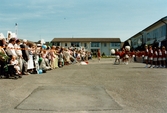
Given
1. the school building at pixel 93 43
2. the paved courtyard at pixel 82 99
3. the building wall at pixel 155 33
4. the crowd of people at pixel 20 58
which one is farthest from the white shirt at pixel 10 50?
the school building at pixel 93 43

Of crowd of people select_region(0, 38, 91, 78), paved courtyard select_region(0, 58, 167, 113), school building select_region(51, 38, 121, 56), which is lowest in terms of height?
paved courtyard select_region(0, 58, 167, 113)

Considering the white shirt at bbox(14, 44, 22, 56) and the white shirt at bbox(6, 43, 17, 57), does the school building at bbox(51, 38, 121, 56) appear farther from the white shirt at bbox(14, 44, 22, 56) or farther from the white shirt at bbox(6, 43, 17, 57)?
the white shirt at bbox(6, 43, 17, 57)

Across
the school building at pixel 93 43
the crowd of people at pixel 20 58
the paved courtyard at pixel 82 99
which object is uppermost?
the school building at pixel 93 43

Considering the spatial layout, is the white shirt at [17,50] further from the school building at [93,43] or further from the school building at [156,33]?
the school building at [93,43]

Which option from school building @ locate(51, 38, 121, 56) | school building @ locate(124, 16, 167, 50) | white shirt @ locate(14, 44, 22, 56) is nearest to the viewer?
white shirt @ locate(14, 44, 22, 56)

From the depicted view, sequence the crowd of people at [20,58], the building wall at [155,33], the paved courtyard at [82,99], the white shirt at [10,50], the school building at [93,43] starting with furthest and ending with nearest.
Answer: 1. the school building at [93,43]
2. the building wall at [155,33]
3. the white shirt at [10,50]
4. the crowd of people at [20,58]
5. the paved courtyard at [82,99]

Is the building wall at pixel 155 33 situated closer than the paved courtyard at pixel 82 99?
No

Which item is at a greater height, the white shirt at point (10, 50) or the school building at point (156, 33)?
the school building at point (156, 33)

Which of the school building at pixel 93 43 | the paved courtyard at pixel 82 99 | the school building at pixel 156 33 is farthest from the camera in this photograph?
the school building at pixel 93 43

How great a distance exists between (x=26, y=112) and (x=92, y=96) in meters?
2.37

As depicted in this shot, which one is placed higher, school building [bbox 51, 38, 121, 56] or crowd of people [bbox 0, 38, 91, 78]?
school building [bbox 51, 38, 121, 56]

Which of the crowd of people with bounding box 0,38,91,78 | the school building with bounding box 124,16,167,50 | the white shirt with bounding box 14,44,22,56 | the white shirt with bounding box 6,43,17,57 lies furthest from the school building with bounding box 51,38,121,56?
the white shirt with bounding box 6,43,17,57

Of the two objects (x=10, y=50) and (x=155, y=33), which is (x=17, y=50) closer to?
(x=10, y=50)

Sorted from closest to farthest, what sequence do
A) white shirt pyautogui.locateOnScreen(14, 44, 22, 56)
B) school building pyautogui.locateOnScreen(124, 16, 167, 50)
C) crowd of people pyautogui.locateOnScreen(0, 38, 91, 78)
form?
crowd of people pyautogui.locateOnScreen(0, 38, 91, 78) → white shirt pyautogui.locateOnScreen(14, 44, 22, 56) → school building pyautogui.locateOnScreen(124, 16, 167, 50)
